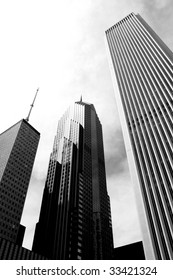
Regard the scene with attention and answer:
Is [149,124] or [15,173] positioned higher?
[15,173]

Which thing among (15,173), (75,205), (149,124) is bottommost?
(149,124)

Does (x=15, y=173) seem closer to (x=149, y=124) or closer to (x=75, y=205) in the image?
(x=75, y=205)

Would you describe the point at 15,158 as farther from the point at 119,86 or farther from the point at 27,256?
the point at 119,86

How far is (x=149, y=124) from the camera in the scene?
5625 cm

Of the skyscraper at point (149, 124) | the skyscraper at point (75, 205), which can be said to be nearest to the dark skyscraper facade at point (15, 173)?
the skyscraper at point (75, 205)

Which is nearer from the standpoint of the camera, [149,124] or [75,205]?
[149,124]

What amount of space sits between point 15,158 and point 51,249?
208ft

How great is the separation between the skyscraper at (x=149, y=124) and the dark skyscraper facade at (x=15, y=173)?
88990 millimetres

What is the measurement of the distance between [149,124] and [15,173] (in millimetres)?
105977

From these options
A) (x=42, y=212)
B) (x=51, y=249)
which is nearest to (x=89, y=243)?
(x=51, y=249)

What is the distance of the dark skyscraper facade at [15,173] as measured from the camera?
114500 mm

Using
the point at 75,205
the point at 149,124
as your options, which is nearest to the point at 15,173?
the point at 75,205

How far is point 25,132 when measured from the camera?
16788 cm

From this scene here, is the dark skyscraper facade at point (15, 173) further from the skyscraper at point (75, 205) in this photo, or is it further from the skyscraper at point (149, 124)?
the skyscraper at point (149, 124)
